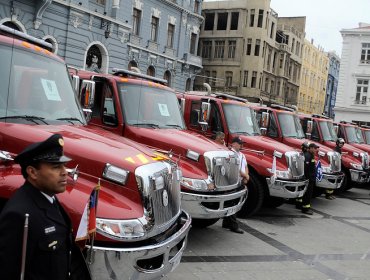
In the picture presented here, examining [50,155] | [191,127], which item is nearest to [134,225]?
[50,155]

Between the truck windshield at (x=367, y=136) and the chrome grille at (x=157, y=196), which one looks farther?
the truck windshield at (x=367, y=136)

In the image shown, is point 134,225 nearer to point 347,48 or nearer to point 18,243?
point 18,243

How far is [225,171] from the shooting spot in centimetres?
702

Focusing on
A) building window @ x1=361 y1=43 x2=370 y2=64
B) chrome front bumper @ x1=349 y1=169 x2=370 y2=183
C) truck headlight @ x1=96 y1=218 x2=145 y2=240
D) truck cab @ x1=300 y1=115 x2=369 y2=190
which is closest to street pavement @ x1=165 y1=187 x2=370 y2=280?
truck headlight @ x1=96 y1=218 x2=145 y2=240

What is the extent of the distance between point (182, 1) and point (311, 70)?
44965mm

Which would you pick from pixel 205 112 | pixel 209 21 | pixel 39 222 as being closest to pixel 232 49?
pixel 209 21

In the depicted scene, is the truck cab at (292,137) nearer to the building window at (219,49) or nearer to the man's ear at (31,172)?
the man's ear at (31,172)

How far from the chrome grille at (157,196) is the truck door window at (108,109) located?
242cm

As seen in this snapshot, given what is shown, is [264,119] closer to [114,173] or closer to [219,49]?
[114,173]

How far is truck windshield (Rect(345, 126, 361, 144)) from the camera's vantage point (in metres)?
17.0

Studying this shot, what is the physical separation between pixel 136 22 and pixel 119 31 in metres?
4.28

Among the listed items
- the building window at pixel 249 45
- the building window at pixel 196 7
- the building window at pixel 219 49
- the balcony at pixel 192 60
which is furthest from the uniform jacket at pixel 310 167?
the building window at pixel 219 49

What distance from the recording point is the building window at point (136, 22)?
3188cm

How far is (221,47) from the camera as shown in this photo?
5219cm
